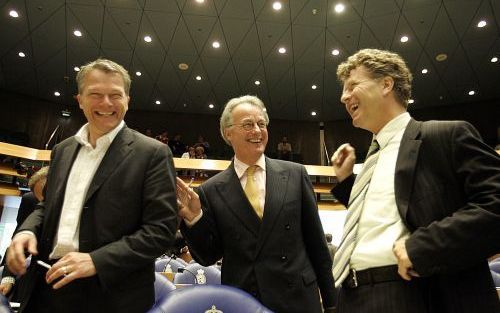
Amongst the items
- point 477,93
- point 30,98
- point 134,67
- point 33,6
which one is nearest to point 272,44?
point 134,67

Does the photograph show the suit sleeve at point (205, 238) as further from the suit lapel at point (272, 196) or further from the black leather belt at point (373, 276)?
the black leather belt at point (373, 276)

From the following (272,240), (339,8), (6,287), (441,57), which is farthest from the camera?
(441,57)

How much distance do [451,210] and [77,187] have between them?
1.39 metres

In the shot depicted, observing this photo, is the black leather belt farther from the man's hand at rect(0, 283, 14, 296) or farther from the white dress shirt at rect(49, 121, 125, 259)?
the man's hand at rect(0, 283, 14, 296)

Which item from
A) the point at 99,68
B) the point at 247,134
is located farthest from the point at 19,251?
the point at 247,134

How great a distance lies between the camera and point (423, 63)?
10875 mm

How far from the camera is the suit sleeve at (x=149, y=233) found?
4.25 ft

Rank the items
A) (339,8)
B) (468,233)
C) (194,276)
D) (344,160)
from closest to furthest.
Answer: (468,233) < (344,160) < (194,276) < (339,8)

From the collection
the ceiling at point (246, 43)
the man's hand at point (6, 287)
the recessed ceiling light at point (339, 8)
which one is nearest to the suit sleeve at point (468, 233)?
the man's hand at point (6, 287)

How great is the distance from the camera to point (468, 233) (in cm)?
109

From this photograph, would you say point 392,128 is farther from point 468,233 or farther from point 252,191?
point 252,191

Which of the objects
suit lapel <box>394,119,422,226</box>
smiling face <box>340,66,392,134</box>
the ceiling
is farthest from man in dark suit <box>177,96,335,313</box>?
the ceiling

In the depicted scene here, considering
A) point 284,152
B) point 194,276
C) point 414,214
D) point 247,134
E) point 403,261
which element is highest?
point 284,152

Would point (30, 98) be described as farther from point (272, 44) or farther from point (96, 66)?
point (96, 66)
